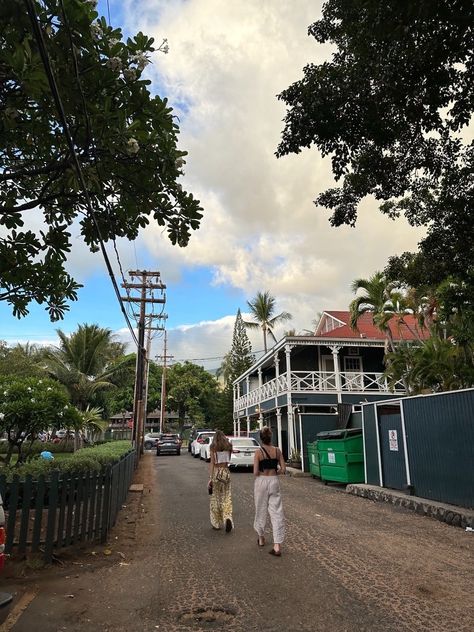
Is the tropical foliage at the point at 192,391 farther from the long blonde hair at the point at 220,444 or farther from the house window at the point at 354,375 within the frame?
the long blonde hair at the point at 220,444

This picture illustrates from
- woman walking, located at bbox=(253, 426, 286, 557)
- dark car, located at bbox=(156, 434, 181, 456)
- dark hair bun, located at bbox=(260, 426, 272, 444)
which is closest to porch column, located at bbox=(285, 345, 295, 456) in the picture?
dark car, located at bbox=(156, 434, 181, 456)

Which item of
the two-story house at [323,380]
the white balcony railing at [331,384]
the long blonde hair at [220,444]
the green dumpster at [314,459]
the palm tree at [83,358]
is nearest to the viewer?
the long blonde hair at [220,444]

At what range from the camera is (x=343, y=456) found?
14.2m

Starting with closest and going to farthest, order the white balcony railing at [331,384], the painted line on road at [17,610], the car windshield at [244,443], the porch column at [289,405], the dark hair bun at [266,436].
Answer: the painted line on road at [17,610] < the dark hair bun at [266,436] < the car windshield at [244,443] < the porch column at [289,405] < the white balcony railing at [331,384]

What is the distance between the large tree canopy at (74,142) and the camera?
14.1ft

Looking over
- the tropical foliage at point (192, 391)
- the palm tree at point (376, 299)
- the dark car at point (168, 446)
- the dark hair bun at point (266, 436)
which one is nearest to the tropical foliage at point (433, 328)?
the palm tree at point (376, 299)

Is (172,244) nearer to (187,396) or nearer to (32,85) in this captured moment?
(32,85)

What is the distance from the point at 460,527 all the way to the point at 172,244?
6875 mm

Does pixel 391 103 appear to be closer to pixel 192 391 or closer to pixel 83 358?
pixel 83 358

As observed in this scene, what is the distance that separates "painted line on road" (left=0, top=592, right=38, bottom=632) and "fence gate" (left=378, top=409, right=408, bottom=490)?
880cm

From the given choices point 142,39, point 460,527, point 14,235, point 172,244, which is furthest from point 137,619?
point 460,527

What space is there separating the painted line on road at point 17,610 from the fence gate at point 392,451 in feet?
28.9

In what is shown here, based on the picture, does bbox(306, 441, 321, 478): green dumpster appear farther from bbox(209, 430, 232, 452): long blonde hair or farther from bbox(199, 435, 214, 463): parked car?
bbox(199, 435, 214, 463): parked car

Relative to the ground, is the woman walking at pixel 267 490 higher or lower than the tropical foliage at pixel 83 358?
lower
